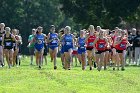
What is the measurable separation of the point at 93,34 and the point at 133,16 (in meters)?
35.1

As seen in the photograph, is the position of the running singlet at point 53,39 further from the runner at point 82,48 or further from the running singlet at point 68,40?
the running singlet at point 68,40

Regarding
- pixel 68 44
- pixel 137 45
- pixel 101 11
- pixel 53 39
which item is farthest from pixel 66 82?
pixel 101 11

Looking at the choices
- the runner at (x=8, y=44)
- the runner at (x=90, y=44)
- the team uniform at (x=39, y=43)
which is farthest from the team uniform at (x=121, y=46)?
the runner at (x=8, y=44)

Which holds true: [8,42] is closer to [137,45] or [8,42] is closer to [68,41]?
[68,41]

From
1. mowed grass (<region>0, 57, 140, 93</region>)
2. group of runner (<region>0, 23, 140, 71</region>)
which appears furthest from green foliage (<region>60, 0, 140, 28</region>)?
mowed grass (<region>0, 57, 140, 93</region>)

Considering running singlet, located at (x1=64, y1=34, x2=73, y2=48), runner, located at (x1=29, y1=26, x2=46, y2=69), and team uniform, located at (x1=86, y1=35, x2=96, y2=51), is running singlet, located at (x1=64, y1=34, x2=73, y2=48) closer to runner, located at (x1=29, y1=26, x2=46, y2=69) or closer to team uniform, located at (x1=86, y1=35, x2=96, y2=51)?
team uniform, located at (x1=86, y1=35, x2=96, y2=51)

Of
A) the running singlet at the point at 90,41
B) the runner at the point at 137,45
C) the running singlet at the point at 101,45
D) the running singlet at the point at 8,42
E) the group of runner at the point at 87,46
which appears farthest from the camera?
the runner at the point at 137,45

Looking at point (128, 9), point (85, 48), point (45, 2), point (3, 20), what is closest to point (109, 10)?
point (128, 9)

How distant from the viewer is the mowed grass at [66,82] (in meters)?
19.8

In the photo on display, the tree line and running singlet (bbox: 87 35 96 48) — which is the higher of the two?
the tree line

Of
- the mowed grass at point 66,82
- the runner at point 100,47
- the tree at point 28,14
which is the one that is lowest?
the mowed grass at point 66,82

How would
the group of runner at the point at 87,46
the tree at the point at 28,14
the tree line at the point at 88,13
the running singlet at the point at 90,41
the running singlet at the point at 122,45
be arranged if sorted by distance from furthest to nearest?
the tree at the point at 28,14
the tree line at the point at 88,13
the running singlet at the point at 122,45
the running singlet at the point at 90,41
the group of runner at the point at 87,46

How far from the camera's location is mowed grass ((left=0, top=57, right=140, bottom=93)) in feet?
64.8

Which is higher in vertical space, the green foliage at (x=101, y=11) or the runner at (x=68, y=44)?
the green foliage at (x=101, y=11)
